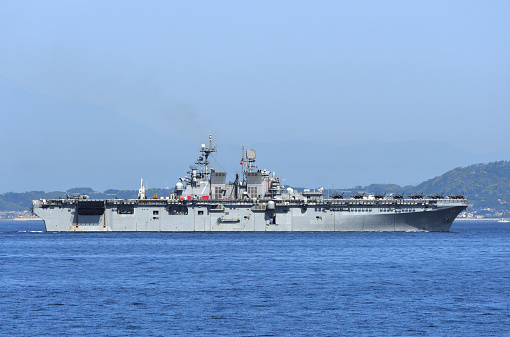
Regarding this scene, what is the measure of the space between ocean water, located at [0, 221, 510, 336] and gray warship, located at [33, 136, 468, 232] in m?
12.8

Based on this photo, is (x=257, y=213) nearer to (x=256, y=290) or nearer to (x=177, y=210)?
(x=177, y=210)

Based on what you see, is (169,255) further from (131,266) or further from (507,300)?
(507,300)

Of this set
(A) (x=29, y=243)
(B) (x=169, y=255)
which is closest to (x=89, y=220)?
(A) (x=29, y=243)

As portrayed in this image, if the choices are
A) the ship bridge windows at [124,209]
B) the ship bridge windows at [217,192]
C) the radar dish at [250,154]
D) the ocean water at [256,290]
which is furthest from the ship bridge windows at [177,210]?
the ocean water at [256,290]

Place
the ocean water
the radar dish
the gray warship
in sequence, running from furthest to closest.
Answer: the radar dish < the gray warship < the ocean water

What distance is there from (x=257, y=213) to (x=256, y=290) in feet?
122

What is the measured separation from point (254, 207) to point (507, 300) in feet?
135

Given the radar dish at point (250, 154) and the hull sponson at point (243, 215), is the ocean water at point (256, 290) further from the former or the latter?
the radar dish at point (250, 154)

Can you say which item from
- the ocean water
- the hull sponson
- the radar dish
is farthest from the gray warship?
the ocean water

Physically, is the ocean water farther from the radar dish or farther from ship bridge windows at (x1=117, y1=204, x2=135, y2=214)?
the radar dish

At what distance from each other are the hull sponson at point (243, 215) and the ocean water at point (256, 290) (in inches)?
504

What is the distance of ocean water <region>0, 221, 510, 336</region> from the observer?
25125mm

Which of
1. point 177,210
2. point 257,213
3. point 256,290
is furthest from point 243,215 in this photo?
point 256,290

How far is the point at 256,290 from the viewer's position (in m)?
32.7
